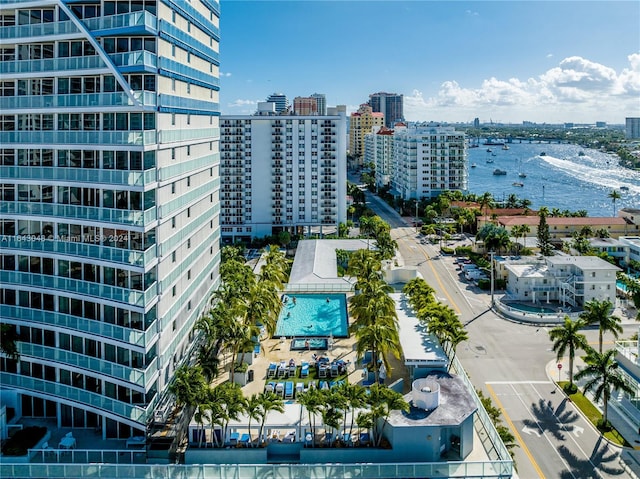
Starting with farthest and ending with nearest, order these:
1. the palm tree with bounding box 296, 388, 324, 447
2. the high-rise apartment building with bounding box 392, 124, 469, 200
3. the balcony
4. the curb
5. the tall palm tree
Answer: the high-rise apartment building with bounding box 392, 124, 469, 200 → the curb → the balcony → the tall palm tree → the palm tree with bounding box 296, 388, 324, 447

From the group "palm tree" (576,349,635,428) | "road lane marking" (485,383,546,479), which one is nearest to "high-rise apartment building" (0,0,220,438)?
"road lane marking" (485,383,546,479)

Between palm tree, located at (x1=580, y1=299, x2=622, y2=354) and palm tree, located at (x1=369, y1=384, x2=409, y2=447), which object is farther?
palm tree, located at (x1=580, y1=299, x2=622, y2=354)

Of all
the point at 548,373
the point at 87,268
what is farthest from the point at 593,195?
the point at 87,268

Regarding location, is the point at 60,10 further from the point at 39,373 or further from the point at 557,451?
the point at 557,451

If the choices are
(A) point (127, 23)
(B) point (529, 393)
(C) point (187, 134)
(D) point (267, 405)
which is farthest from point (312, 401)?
(A) point (127, 23)

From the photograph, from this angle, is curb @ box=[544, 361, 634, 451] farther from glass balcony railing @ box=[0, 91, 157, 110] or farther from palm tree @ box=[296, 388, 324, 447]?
Result: glass balcony railing @ box=[0, 91, 157, 110]

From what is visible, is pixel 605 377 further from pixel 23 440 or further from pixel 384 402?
pixel 23 440
